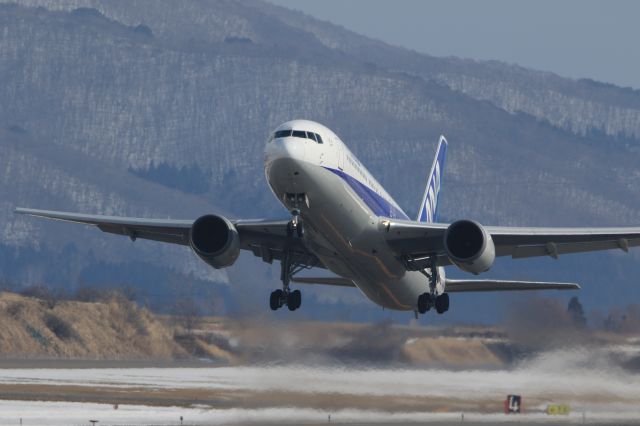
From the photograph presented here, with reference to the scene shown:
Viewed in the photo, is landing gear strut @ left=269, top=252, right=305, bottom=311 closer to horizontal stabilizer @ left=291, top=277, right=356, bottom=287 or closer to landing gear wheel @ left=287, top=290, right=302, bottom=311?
landing gear wheel @ left=287, top=290, right=302, bottom=311

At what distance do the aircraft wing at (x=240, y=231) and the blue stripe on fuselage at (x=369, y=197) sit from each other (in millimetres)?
2772

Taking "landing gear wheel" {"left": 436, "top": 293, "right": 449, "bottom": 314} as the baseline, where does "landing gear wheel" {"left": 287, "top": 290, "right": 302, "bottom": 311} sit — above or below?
below

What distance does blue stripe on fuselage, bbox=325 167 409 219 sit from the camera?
43.9m

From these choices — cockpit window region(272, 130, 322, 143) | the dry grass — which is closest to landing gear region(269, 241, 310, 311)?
cockpit window region(272, 130, 322, 143)

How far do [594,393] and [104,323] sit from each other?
51079mm

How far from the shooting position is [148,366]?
8588 cm

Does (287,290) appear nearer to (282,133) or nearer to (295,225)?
(295,225)

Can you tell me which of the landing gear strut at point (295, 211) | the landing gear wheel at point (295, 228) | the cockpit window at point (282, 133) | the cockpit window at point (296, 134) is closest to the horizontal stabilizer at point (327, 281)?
the landing gear wheel at point (295, 228)

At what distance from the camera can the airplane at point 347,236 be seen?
42.7 metres

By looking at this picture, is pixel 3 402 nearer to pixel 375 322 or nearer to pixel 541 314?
pixel 375 322

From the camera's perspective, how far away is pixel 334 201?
4334 cm

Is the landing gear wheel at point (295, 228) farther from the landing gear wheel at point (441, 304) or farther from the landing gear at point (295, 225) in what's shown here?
the landing gear wheel at point (441, 304)

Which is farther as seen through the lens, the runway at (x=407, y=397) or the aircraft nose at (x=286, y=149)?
the runway at (x=407, y=397)

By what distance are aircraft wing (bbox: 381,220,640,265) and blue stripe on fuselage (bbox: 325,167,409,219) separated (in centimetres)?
66
